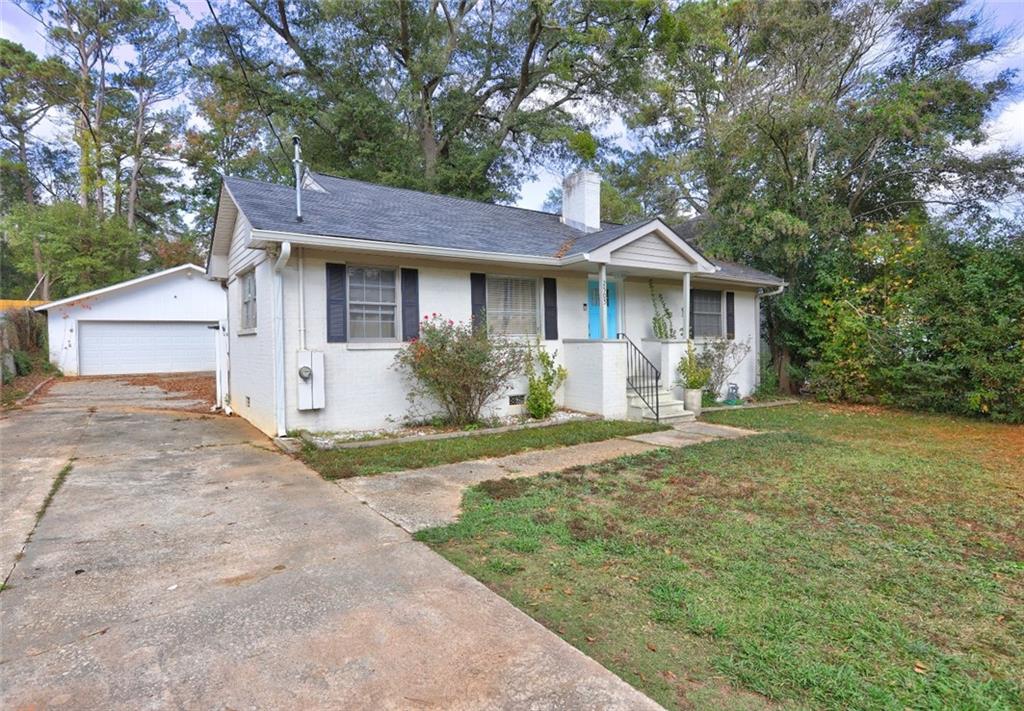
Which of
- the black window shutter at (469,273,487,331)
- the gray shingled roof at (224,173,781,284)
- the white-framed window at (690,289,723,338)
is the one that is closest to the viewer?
the gray shingled roof at (224,173,781,284)

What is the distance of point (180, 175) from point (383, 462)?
28.1 m

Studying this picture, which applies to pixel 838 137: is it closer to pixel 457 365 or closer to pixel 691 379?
pixel 691 379

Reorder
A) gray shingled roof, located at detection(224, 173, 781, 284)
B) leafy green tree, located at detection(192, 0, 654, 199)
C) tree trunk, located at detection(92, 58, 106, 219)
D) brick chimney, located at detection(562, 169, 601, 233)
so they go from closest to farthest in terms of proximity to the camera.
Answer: gray shingled roof, located at detection(224, 173, 781, 284) < brick chimney, located at detection(562, 169, 601, 233) < leafy green tree, located at detection(192, 0, 654, 199) < tree trunk, located at detection(92, 58, 106, 219)

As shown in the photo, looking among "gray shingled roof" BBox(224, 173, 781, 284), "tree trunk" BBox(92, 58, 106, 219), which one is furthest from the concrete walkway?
"tree trunk" BBox(92, 58, 106, 219)

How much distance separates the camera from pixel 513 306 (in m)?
9.11

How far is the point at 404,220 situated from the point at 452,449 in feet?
13.6

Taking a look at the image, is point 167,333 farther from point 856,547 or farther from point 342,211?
point 856,547

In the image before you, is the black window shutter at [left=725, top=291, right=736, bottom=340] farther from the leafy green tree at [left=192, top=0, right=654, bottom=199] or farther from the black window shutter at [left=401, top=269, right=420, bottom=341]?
the leafy green tree at [left=192, top=0, right=654, bottom=199]

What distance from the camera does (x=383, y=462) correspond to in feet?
19.2

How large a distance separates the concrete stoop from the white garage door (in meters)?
14.9

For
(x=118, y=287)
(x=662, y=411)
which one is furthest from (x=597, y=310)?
(x=118, y=287)

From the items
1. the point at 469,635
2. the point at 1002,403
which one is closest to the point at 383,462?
the point at 469,635

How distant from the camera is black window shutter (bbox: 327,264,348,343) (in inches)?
291

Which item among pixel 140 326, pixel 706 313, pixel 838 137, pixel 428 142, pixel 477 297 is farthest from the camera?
pixel 428 142
